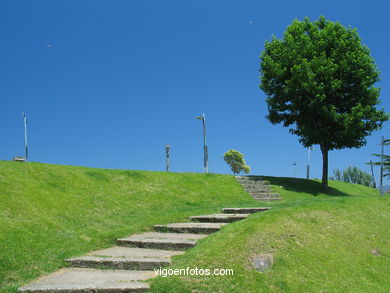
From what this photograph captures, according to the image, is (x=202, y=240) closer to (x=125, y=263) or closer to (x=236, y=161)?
(x=125, y=263)

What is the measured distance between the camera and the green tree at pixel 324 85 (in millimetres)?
25375

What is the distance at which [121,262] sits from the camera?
26.3 ft

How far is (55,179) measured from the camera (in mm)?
15812

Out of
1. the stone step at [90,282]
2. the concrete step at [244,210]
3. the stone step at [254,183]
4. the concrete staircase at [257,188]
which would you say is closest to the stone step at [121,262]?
the stone step at [90,282]

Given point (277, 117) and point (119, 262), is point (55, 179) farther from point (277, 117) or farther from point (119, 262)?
point (277, 117)

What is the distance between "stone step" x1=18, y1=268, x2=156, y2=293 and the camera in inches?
261

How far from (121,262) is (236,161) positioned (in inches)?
2077

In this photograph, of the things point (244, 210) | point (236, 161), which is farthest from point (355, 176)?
point (244, 210)

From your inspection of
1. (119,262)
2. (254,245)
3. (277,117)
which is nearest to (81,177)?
(119,262)

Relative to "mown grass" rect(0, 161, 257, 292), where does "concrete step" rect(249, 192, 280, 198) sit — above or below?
below

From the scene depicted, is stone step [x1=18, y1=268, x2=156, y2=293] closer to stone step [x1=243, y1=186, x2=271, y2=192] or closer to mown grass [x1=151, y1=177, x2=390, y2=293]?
mown grass [x1=151, y1=177, x2=390, y2=293]

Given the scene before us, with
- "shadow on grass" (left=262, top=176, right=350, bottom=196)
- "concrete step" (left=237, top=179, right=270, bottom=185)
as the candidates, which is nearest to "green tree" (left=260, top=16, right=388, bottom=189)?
"shadow on grass" (left=262, top=176, right=350, bottom=196)

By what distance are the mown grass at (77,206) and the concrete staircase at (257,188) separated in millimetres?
840

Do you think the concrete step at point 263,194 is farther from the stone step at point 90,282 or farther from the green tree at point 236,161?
the green tree at point 236,161
